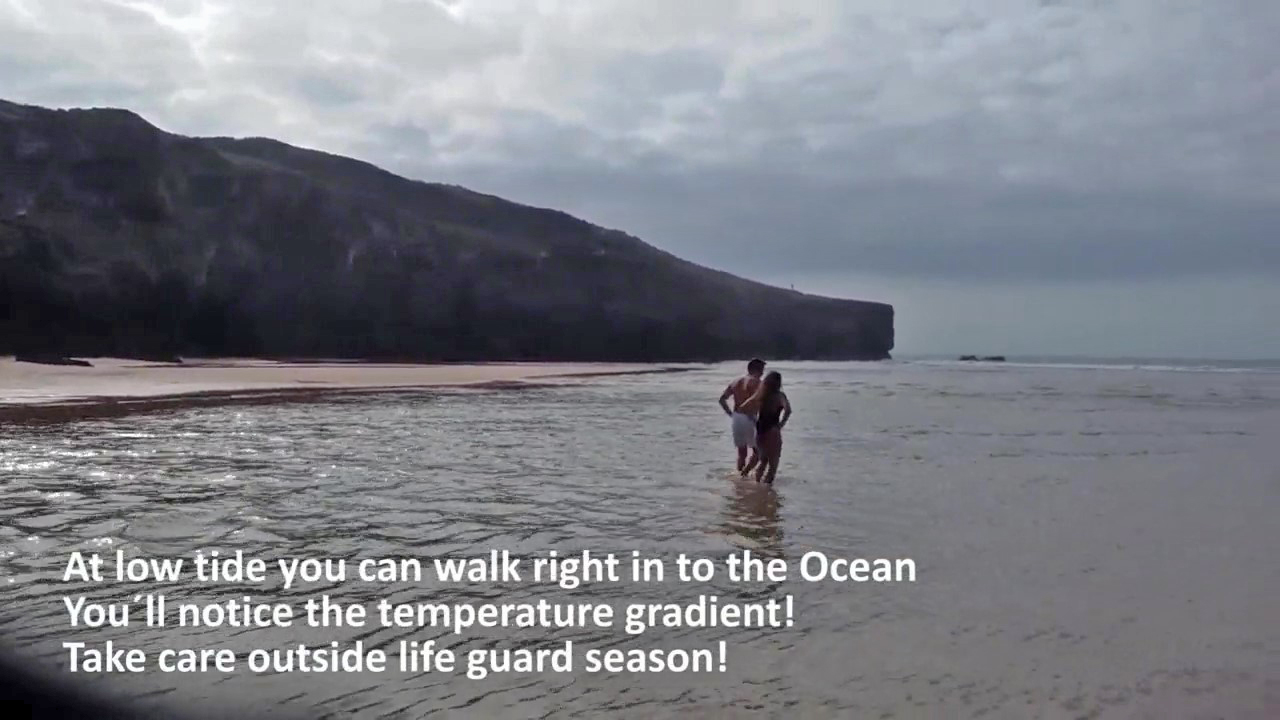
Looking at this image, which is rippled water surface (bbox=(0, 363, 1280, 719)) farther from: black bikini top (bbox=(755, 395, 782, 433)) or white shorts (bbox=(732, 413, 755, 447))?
black bikini top (bbox=(755, 395, 782, 433))

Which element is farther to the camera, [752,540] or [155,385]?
[155,385]

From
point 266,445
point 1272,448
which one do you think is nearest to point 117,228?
point 266,445

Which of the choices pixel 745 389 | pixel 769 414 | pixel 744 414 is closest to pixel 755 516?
pixel 769 414

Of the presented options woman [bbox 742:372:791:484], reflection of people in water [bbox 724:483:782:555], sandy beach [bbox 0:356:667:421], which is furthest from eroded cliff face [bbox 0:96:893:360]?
reflection of people in water [bbox 724:483:782:555]

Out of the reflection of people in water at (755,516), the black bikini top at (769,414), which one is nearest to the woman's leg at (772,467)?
the reflection of people in water at (755,516)

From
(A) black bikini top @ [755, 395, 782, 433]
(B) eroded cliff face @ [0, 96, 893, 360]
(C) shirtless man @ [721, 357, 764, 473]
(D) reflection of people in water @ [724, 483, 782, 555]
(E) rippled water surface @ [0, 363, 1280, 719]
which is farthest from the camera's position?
(B) eroded cliff face @ [0, 96, 893, 360]

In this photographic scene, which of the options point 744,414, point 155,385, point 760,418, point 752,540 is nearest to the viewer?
point 752,540

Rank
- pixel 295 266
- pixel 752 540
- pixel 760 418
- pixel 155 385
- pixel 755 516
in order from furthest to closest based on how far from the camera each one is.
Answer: pixel 295 266
pixel 155 385
pixel 760 418
pixel 755 516
pixel 752 540

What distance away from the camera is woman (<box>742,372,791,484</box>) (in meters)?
12.5

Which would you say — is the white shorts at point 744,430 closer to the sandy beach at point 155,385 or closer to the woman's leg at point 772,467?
the woman's leg at point 772,467

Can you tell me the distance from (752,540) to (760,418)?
3.93 meters

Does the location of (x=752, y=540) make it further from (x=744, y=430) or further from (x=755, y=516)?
(x=744, y=430)

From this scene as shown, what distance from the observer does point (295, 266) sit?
238 feet

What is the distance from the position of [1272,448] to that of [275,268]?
68.1 m
